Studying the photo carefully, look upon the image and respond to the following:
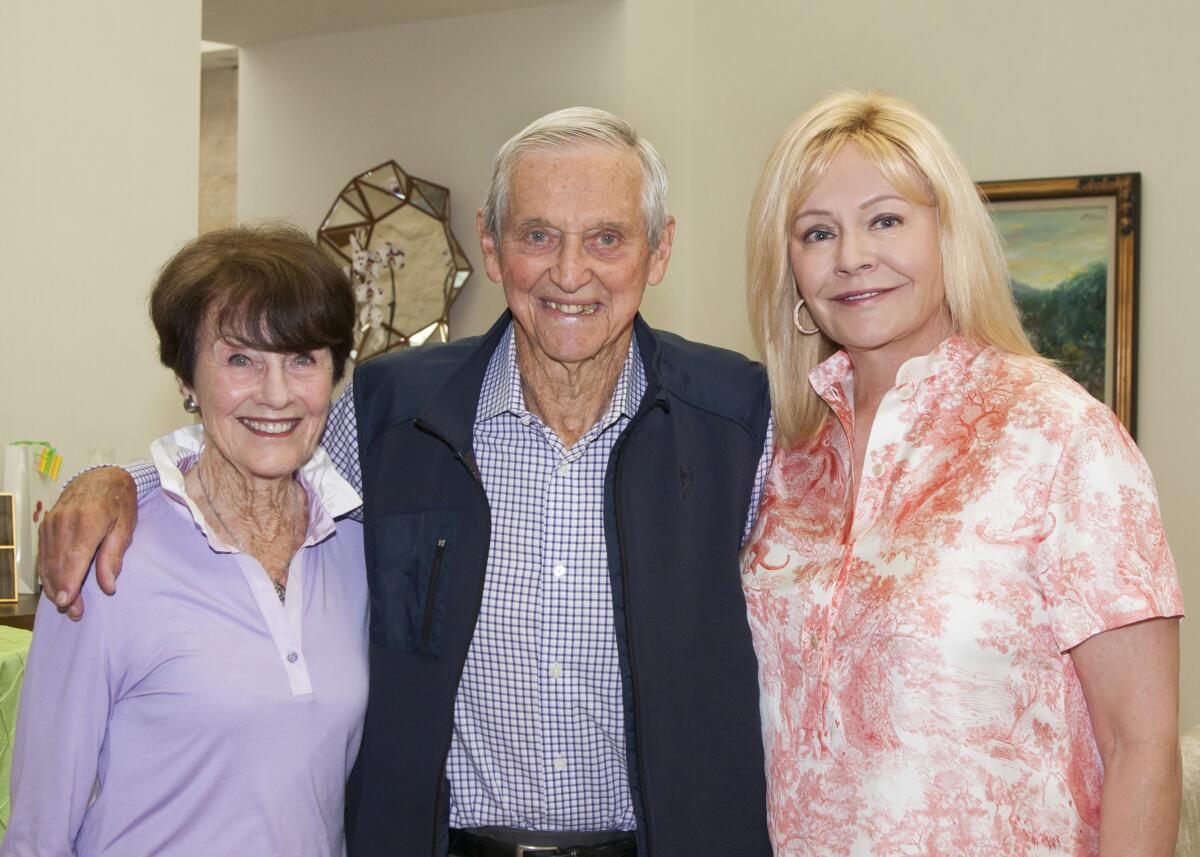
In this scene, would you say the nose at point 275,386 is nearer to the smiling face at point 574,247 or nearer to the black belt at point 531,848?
the smiling face at point 574,247

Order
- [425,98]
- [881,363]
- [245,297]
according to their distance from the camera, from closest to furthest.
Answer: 1. [245,297]
2. [881,363]
3. [425,98]

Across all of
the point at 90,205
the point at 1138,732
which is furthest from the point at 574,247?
the point at 90,205

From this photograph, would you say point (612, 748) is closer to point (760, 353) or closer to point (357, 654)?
point (357, 654)

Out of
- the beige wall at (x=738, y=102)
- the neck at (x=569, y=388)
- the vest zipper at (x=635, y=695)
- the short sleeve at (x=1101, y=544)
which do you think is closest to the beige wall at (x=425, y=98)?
the beige wall at (x=738, y=102)

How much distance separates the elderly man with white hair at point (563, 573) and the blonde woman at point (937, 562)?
4.3 inches

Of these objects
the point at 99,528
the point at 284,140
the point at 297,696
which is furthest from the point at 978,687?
the point at 284,140

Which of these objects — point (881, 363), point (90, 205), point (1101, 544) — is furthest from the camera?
point (90, 205)

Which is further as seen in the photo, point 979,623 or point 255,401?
point 255,401

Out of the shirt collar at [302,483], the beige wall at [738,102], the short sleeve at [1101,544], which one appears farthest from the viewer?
the beige wall at [738,102]

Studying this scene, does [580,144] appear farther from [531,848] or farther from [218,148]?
[218,148]

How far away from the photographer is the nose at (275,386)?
5.62 feet

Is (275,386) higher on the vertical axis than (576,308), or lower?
lower

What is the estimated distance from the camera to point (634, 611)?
1.84 meters

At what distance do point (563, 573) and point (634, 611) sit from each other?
0.46ft
